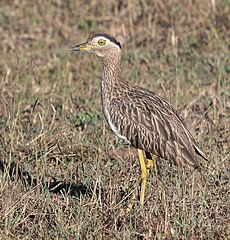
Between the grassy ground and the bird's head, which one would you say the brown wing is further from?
the bird's head

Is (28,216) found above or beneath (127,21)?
beneath

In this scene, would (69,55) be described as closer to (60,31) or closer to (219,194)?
(60,31)

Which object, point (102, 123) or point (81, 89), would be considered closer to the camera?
point (102, 123)

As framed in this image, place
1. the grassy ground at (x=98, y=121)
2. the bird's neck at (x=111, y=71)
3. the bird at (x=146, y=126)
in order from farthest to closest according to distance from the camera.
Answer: the bird's neck at (x=111, y=71), the bird at (x=146, y=126), the grassy ground at (x=98, y=121)

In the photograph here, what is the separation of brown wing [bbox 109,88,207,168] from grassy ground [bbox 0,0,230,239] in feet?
0.78

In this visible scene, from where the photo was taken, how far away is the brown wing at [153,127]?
663cm

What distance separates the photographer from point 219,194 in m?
6.42

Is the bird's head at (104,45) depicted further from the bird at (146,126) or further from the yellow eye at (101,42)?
A: the bird at (146,126)

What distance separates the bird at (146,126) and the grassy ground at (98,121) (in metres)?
0.20

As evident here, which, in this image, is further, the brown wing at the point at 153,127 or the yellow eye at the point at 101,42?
the yellow eye at the point at 101,42

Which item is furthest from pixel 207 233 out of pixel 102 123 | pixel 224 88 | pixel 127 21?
pixel 127 21

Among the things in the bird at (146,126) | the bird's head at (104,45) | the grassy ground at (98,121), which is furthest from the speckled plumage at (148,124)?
the bird's head at (104,45)

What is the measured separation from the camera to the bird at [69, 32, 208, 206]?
6.63 meters

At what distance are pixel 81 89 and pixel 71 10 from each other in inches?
118
